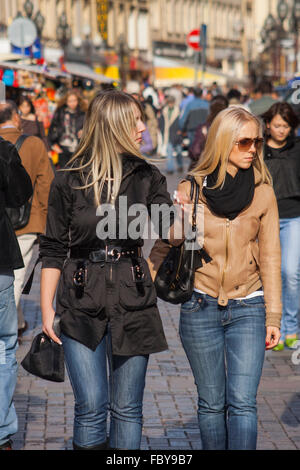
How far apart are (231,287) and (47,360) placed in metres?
0.82

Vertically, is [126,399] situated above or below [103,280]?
below

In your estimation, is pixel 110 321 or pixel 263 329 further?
pixel 263 329

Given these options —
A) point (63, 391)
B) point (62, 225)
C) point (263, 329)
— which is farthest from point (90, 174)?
point (63, 391)

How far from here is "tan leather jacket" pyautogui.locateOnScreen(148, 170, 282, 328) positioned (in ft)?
15.5

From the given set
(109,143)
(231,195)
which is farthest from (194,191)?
(109,143)

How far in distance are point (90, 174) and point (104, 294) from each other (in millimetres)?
473

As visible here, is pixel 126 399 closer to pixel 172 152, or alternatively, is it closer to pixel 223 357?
pixel 223 357

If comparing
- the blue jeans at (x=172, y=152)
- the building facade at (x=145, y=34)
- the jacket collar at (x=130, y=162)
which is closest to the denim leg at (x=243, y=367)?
the jacket collar at (x=130, y=162)

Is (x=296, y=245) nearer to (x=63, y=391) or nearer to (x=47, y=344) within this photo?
(x=63, y=391)

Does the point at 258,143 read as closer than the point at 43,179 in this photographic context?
Yes

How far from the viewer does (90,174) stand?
14.6 feet

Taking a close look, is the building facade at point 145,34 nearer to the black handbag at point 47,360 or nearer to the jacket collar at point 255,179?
the jacket collar at point 255,179

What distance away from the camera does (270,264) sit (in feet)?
15.7

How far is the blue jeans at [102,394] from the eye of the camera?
4.42m
